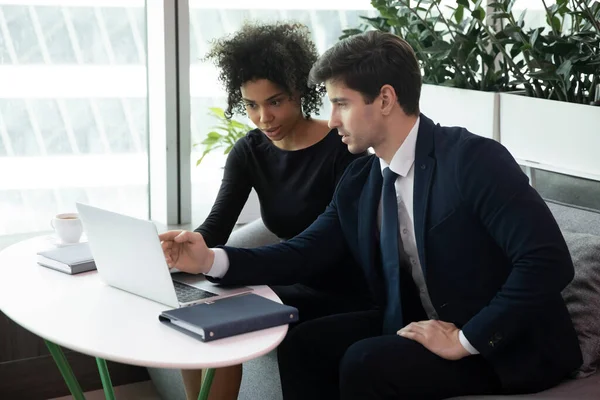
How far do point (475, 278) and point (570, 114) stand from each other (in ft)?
3.53

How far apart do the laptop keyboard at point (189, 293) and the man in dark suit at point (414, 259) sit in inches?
1.8

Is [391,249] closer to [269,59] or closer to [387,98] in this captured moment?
[387,98]

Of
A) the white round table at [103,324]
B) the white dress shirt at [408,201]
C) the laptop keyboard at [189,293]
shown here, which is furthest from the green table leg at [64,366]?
the white dress shirt at [408,201]

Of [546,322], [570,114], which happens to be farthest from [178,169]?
[546,322]

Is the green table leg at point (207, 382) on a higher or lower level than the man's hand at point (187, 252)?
lower

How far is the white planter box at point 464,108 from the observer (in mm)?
3092

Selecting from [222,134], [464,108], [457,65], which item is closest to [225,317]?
[464,108]

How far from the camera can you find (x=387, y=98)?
2000 mm

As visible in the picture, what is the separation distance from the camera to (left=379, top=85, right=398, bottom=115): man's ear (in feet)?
6.54

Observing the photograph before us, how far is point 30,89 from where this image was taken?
333 centimetres

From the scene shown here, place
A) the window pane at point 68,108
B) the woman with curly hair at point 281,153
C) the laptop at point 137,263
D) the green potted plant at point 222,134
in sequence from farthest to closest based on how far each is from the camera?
1. the green potted plant at point 222,134
2. the window pane at point 68,108
3. the woman with curly hair at point 281,153
4. the laptop at point 137,263

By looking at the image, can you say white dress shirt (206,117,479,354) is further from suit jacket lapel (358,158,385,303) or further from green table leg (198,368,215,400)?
green table leg (198,368,215,400)

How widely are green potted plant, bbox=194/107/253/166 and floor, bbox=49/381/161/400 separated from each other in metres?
0.97

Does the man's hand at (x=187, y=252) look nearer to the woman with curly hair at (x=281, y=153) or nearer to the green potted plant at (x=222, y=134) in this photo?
the woman with curly hair at (x=281, y=153)
